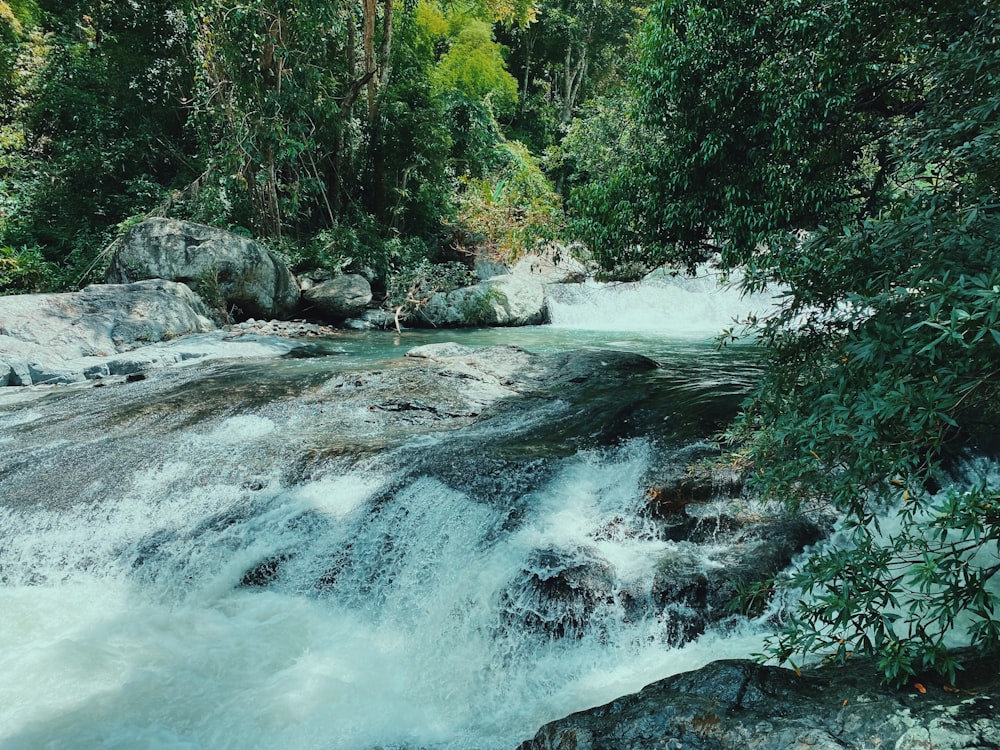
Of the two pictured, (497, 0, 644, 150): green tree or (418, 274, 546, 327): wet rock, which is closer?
(418, 274, 546, 327): wet rock

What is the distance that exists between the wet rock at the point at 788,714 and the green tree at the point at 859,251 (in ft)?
0.50

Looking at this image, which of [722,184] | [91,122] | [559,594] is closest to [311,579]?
[559,594]

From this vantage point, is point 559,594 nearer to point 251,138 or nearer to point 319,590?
→ point 319,590

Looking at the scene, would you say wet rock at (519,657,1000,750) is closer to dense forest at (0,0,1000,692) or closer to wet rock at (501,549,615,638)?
dense forest at (0,0,1000,692)

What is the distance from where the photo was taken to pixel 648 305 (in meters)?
17.5

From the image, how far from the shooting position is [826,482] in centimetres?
274

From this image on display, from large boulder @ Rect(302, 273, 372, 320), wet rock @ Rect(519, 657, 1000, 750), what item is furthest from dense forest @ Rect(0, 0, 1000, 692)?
large boulder @ Rect(302, 273, 372, 320)

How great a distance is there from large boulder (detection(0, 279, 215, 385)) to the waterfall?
3.12 m

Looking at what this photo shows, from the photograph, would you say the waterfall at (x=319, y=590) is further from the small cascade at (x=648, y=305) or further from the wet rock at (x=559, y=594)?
the small cascade at (x=648, y=305)

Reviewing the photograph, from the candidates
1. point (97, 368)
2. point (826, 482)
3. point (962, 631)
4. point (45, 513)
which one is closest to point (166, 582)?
point (45, 513)

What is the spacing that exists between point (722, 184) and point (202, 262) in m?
11.2

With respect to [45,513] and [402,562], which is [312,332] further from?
[402,562]

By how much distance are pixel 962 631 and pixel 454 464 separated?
149 inches

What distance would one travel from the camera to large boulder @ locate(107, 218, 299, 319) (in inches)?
523
